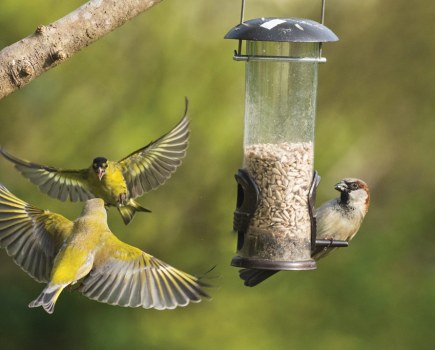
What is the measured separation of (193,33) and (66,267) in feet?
12.0

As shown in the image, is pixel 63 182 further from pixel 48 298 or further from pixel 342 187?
pixel 342 187

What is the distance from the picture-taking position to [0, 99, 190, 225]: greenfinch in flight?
6.70 m

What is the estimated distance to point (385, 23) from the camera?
9.53 meters

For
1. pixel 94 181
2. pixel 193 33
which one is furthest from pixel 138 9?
pixel 193 33

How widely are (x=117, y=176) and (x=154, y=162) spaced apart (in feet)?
1.03

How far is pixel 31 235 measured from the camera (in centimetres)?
580

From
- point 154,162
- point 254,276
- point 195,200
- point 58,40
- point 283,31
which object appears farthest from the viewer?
point 195,200

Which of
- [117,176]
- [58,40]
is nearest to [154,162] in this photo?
[117,176]

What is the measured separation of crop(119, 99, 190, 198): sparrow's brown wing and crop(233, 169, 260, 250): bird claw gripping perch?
3.39 ft

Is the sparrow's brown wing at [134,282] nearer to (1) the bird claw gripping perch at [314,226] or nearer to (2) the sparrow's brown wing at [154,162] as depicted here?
(1) the bird claw gripping perch at [314,226]

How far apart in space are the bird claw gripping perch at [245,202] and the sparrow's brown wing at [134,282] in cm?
51

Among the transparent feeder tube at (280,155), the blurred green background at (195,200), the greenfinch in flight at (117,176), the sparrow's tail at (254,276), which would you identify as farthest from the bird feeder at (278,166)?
the blurred green background at (195,200)

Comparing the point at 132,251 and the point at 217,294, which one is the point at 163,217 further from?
the point at 132,251

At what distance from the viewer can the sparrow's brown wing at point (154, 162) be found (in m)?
6.90
